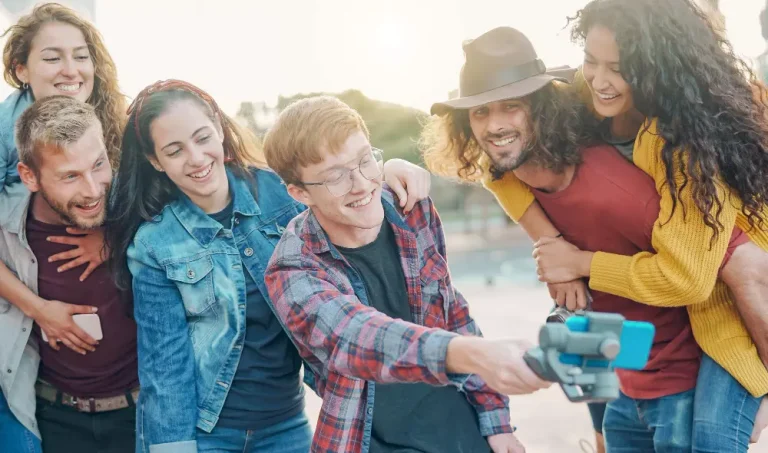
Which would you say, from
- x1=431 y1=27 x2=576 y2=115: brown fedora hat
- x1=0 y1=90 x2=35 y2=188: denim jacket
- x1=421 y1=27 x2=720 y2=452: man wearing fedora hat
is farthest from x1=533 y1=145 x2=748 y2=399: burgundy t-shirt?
x1=0 y1=90 x2=35 y2=188: denim jacket

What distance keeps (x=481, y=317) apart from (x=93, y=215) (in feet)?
22.8

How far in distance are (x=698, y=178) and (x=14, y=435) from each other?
224 centimetres

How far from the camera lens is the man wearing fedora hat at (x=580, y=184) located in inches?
85.0

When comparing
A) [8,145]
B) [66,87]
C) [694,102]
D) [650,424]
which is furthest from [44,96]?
[650,424]

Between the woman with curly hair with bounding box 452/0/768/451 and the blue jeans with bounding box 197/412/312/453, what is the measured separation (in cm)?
95

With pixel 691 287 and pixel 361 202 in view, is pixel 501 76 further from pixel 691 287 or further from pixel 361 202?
pixel 691 287

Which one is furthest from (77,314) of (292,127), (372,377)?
(372,377)

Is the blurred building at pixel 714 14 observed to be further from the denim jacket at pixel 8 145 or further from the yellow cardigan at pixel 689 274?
the denim jacket at pixel 8 145

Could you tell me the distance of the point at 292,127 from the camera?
1.97m

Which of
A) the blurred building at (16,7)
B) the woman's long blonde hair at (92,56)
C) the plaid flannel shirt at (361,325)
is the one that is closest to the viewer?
the plaid flannel shirt at (361,325)

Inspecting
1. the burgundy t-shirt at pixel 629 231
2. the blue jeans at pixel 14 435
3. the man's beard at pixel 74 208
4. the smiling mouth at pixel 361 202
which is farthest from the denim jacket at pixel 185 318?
the burgundy t-shirt at pixel 629 231

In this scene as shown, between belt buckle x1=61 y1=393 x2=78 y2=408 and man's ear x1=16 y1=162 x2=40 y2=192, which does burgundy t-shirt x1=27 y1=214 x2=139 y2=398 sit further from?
man's ear x1=16 y1=162 x2=40 y2=192

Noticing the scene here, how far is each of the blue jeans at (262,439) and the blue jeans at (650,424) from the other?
92 cm

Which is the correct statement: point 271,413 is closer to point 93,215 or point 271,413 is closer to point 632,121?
point 93,215
